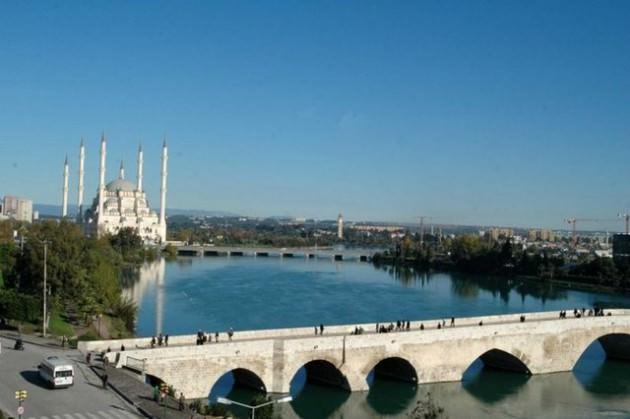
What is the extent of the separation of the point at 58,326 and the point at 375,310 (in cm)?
1889

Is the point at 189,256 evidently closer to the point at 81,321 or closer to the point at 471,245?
the point at 471,245

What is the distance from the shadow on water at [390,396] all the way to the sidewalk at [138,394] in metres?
7.28

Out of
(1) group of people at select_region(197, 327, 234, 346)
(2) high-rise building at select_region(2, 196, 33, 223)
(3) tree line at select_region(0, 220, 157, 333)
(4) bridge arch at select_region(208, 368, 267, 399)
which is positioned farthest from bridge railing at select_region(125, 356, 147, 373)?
(2) high-rise building at select_region(2, 196, 33, 223)

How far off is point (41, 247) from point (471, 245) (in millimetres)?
58646

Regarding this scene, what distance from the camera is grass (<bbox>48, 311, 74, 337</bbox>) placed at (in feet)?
74.6

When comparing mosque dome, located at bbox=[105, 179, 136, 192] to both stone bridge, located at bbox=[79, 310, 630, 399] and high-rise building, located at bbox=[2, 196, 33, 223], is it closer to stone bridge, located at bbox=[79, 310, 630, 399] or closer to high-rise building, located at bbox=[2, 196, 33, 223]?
high-rise building, located at bbox=[2, 196, 33, 223]

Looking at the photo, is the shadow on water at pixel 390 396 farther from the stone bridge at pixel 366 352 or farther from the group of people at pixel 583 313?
the group of people at pixel 583 313

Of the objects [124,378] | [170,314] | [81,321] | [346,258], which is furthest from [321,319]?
[346,258]

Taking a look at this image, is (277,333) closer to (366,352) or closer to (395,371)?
(366,352)

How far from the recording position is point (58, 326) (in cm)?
2395

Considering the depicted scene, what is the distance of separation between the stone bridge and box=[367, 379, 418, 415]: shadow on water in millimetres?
383

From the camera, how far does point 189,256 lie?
8644 centimetres

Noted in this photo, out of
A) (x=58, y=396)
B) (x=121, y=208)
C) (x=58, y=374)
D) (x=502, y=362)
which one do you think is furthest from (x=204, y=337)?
(x=121, y=208)

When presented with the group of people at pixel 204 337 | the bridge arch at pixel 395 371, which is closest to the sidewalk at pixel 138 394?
the group of people at pixel 204 337
